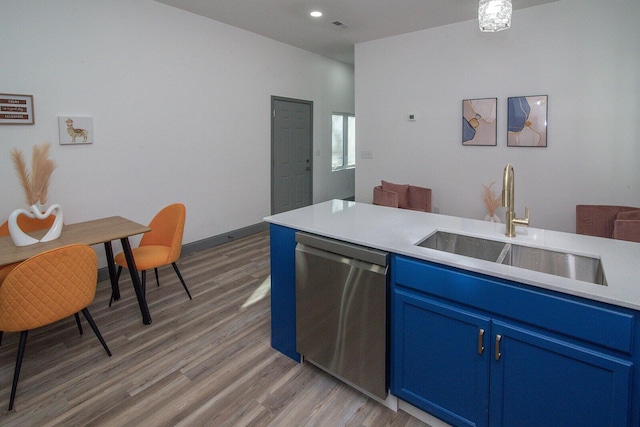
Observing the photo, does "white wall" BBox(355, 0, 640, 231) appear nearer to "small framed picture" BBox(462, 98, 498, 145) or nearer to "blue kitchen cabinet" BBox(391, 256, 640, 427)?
"small framed picture" BBox(462, 98, 498, 145)

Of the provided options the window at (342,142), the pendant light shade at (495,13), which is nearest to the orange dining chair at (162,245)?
the pendant light shade at (495,13)

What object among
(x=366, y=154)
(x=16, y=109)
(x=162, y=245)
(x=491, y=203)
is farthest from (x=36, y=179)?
(x=491, y=203)

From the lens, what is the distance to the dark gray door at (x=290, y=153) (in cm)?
574

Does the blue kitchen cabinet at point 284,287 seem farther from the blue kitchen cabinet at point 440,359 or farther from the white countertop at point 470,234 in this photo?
the blue kitchen cabinet at point 440,359

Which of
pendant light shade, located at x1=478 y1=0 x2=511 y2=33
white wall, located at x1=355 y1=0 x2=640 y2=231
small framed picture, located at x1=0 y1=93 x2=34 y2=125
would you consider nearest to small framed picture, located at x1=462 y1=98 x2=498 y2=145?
white wall, located at x1=355 y1=0 x2=640 y2=231

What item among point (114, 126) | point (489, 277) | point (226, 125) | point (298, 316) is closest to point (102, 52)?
point (114, 126)

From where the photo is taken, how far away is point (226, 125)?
4.92 metres

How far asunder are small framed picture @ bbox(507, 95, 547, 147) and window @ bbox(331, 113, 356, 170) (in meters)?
3.25

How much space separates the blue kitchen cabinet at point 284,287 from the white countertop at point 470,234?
0.10 m

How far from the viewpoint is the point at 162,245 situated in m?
3.37

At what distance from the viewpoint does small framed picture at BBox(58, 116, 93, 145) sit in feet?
11.0

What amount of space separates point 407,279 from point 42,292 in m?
2.00

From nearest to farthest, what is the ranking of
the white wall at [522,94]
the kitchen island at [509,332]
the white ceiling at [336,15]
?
the kitchen island at [509,332]
the white wall at [522,94]
the white ceiling at [336,15]

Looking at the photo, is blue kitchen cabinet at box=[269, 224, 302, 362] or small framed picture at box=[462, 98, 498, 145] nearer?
blue kitchen cabinet at box=[269, 224, 302, 362]
